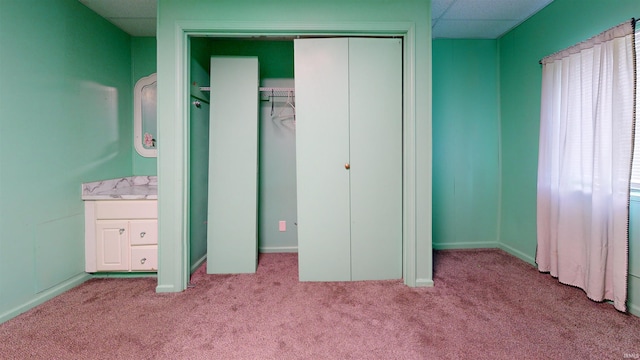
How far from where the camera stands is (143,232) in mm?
2148

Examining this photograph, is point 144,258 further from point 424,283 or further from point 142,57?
point 424,283

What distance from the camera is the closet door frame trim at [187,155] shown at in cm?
196

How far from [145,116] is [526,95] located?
404 centimetres

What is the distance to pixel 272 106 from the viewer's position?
8.73 feet

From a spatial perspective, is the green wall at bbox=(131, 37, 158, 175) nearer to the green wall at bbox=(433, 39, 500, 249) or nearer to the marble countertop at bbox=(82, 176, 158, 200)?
the marble countertop at bbox=(82, 176, 158, 200)

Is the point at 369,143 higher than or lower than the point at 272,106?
lower

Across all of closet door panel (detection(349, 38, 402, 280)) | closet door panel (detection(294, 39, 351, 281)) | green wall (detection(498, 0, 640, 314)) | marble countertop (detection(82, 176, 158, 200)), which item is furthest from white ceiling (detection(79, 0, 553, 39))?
marble countertop (detection(82, 176, 158, 200))

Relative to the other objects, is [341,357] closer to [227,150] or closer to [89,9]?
[227,150]

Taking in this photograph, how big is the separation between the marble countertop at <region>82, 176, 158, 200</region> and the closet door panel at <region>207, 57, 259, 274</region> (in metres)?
0.57

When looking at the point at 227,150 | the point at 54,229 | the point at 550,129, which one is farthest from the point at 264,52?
the point at 550,129

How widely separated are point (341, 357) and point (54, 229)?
2.33m

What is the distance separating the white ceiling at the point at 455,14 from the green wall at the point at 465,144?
0.74ft

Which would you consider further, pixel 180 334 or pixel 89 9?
pixel 89 9

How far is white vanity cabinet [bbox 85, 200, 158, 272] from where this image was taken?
7.01 ft
